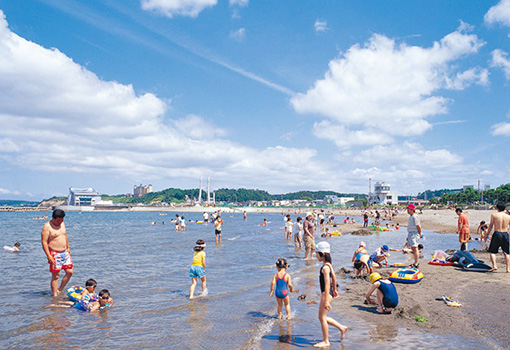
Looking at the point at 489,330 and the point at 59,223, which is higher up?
the point at 59,223

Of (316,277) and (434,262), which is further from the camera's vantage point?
(434,262)

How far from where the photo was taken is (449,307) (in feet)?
25.7

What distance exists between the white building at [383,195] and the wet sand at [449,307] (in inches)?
5081

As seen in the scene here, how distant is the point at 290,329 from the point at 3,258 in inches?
666

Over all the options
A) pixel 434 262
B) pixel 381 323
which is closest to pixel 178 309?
pixel 381 323

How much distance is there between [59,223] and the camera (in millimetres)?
8719

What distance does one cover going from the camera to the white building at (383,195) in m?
133

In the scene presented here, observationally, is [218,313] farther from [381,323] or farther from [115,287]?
[115,287]

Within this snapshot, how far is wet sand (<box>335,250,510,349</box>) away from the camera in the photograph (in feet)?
21.4

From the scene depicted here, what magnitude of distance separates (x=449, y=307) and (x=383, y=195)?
5303 inches

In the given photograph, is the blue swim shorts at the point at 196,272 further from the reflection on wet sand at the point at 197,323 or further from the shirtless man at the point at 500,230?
the shirtless man at the point at 500,230

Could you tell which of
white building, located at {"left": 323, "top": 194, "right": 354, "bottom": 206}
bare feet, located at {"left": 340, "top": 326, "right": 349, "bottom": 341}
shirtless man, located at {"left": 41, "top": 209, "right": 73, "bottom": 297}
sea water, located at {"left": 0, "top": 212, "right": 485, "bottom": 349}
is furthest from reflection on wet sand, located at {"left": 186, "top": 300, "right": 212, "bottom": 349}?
white building, located at {"left": 323, "top": 194, "right": 354, "bottom": 206}

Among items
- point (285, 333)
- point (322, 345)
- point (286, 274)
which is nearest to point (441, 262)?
point (286, 274)

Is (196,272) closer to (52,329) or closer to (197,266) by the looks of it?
(197,266)
